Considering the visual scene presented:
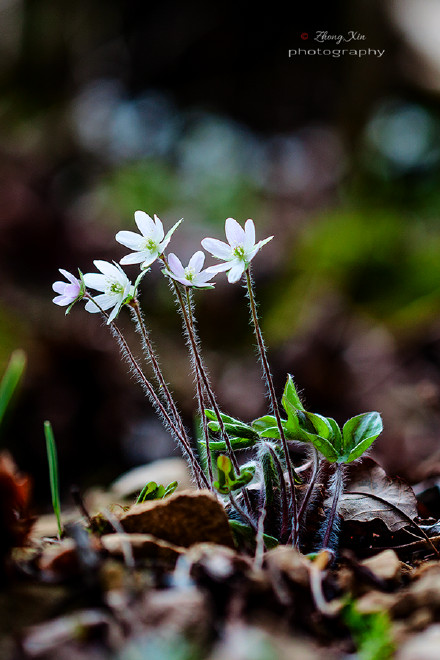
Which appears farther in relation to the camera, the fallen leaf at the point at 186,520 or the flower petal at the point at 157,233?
the flower petal at the point at 157,233

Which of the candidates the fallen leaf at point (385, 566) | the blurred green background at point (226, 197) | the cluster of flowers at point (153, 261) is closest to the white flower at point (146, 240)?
the cluster of flowers at point (153, 261)

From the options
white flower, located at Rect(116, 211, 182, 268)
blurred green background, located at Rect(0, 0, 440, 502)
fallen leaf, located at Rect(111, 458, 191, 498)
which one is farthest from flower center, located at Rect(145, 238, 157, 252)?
blurred green background, located at Rect(0, 0, 440, 502)

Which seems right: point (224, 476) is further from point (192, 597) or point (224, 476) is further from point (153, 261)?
point (153, 261)

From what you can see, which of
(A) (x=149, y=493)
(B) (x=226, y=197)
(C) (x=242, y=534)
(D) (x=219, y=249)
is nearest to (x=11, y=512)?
(A) (x=149, y=493)

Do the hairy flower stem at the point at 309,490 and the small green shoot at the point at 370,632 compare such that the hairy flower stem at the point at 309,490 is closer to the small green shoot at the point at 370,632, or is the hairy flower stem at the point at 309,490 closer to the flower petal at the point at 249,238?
the small green shoot at the point at 370,632

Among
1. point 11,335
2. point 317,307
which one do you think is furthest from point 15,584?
point 317,307

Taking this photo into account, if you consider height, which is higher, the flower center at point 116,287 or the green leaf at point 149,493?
the flower center at point 116,287
